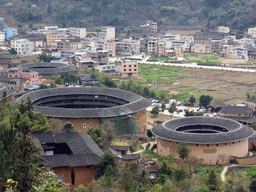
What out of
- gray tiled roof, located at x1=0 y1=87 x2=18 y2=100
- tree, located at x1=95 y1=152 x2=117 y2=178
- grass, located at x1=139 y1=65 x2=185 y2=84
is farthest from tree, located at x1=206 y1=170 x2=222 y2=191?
grass, located at x1=139 y1=65 x2=185 y2=84

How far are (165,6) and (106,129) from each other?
3275 inches

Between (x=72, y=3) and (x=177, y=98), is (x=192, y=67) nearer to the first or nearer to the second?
(x=177, y=98)

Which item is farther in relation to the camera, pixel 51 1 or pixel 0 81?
pixel 51 1

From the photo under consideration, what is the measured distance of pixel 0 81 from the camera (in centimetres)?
4750

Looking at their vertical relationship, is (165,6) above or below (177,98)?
above

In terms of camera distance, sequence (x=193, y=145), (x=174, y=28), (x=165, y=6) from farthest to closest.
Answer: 1. (x=165, y=6)
2. (x=174, y=28)
3. (x=193, y=145)

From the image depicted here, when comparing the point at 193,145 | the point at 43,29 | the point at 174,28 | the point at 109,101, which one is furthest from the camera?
the point at 174,28

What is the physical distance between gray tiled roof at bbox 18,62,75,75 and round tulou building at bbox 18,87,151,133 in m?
13.5

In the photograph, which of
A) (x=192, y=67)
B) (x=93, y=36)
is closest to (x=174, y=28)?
(x=93, y=36)

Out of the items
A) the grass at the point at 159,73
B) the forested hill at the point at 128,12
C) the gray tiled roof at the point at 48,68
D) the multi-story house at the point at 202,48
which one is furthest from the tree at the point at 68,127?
the forested hill at the point at 128,12

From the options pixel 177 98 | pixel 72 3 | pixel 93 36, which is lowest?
pixel 177 98

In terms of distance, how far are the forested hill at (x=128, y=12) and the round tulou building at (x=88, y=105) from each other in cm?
5374

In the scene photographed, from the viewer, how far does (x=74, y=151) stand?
24922 mm

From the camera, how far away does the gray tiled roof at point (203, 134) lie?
28906mm
